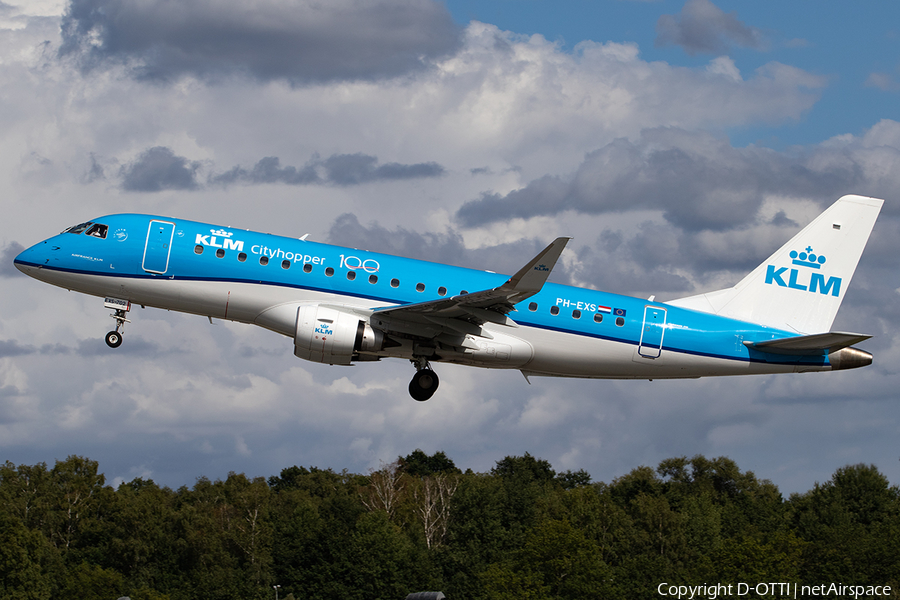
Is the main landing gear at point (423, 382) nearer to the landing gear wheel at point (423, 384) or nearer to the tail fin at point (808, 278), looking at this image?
the landing gear wheel at point (423, 384)

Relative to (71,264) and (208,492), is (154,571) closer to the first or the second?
(208,492)

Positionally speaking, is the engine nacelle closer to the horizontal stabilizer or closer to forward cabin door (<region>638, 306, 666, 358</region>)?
forward cabin door (<region>638, 306, 666, 358</region>)

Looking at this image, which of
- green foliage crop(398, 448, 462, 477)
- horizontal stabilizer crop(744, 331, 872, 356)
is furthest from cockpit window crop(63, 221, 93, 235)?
green foliage crop(398, 448, 462, 477)

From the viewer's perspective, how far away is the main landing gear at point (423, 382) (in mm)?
38750

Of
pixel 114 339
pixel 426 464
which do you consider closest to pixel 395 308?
pixel 114 339

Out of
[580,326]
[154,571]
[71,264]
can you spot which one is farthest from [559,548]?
[71,264]

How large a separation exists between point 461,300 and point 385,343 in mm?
3984

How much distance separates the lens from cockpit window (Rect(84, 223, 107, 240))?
37781mm

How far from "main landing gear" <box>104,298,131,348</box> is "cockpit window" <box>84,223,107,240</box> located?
8.05 ft

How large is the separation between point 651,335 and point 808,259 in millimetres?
9687

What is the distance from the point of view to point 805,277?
43.8m

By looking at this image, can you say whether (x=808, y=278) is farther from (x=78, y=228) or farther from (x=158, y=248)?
(x=78, y=228)

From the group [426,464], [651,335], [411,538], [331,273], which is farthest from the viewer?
[426,464]

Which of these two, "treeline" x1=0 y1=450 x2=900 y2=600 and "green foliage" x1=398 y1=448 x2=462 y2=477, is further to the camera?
"green foliage" x1=398 y1=448 x2=462 y2=477
